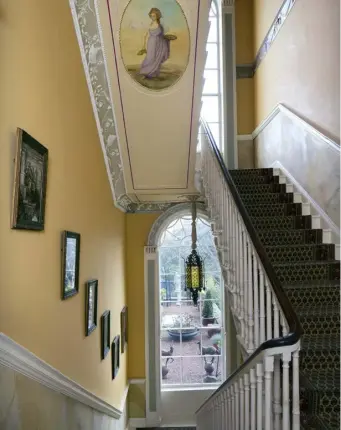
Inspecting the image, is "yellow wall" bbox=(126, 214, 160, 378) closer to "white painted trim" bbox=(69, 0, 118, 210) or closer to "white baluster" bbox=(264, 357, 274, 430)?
"white painted trim" bbox=(69, 0, 118, 210)

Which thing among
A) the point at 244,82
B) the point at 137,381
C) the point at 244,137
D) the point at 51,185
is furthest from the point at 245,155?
the point at 51,185

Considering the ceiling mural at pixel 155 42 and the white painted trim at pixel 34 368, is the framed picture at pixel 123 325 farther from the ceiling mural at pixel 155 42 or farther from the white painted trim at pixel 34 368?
the ceiling mural at pixel 155 42

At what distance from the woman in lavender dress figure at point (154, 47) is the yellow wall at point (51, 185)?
0.63m

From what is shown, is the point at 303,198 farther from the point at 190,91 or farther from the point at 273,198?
the point at 190,91

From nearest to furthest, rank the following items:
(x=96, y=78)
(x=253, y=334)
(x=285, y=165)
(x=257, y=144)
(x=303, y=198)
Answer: (x=253, y=334) < (x=96, y=78) < (x=303, y=198) < (x=285, y=165) < (x=257, y=144)

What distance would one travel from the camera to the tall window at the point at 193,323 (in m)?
6.86

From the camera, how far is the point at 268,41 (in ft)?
19.6

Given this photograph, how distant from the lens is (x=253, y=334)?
276 cm

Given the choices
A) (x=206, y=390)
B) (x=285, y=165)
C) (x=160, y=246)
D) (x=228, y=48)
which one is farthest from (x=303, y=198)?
(x=206, y=390)

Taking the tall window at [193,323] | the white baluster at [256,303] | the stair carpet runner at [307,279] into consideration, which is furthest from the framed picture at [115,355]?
the white baluster at [256,303]

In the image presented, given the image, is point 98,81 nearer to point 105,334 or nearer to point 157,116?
point 157,116

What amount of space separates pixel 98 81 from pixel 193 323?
4.69m

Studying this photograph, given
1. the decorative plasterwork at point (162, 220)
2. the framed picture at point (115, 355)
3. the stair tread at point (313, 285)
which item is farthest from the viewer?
the decorative plasterwork at point (162, 220)

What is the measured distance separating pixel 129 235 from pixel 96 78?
351cm
